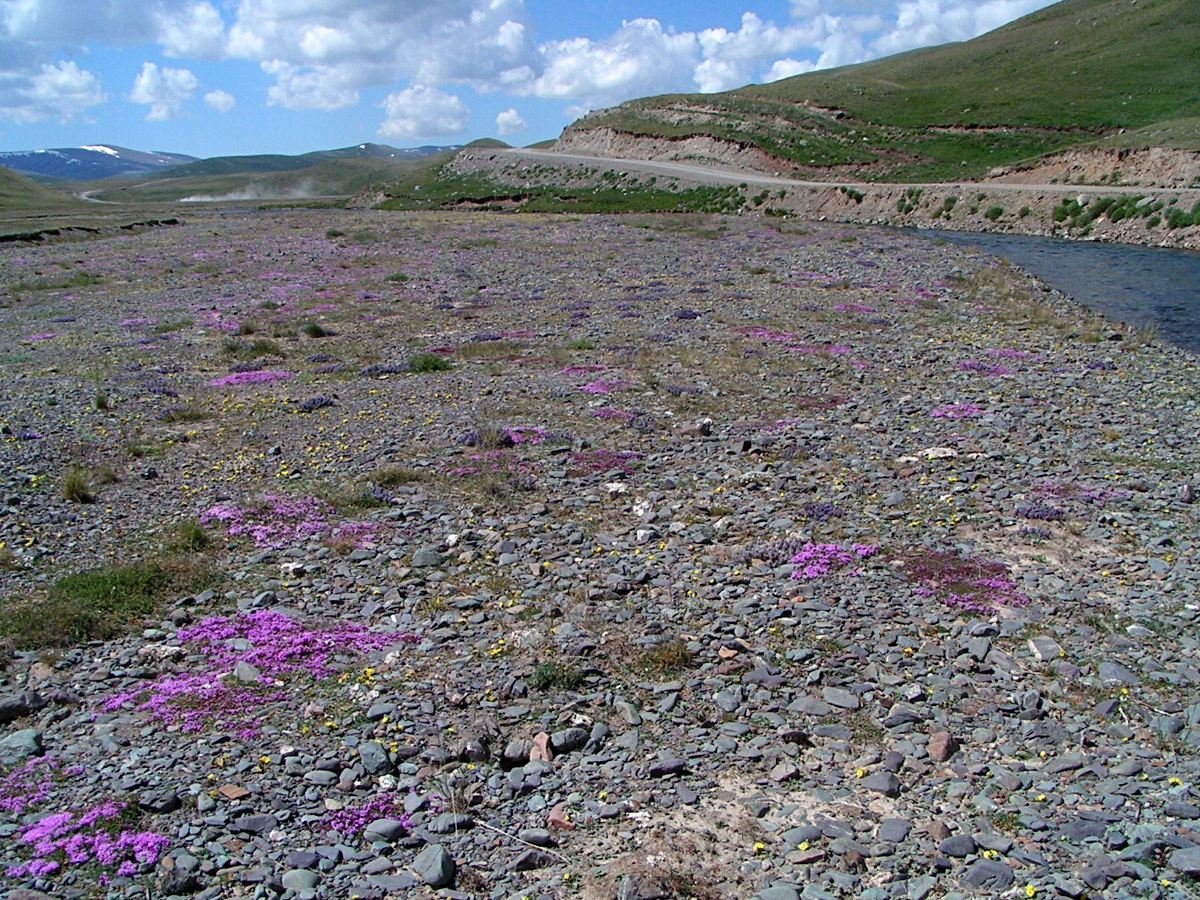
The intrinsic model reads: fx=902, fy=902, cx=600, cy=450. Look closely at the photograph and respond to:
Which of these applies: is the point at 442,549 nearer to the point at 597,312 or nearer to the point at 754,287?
the point at 597,312

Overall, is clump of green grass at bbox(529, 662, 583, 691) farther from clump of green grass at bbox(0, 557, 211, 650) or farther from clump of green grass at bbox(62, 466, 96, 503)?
clump of green grass at bbox(62, 466, 96, 503)

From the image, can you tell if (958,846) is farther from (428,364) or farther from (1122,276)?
(1122,276)

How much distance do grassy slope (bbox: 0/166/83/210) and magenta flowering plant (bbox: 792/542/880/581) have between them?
168 m

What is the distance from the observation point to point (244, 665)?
1018cm

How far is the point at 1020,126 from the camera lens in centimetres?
9794

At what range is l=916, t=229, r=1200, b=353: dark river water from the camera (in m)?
32.0

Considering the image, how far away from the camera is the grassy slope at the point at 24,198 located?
500ft

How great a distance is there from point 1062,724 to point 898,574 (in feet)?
11.6

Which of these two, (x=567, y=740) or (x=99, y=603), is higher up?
(x=99, y=603)

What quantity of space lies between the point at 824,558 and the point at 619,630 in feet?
11.5

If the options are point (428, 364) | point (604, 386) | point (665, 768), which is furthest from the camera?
point (428, 364)

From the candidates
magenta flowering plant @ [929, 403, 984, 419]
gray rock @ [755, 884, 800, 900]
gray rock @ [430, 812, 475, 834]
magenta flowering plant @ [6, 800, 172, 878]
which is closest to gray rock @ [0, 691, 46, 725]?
magenta flowering plant @ [6, 800, 172, 878]

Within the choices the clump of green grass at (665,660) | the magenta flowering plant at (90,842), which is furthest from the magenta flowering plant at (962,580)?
the magenta flowering plant at (90,842)

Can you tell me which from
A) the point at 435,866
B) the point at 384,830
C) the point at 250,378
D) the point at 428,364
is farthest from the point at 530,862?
the point at 250,378
